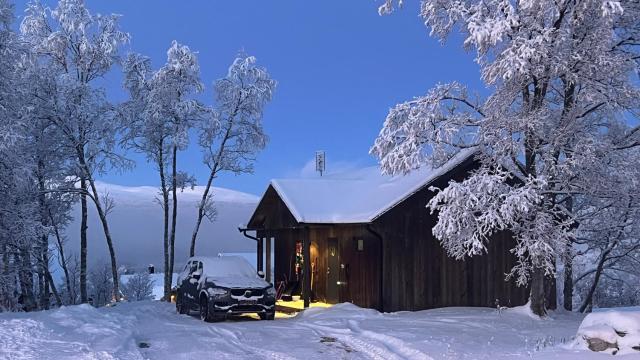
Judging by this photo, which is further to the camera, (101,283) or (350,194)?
(101,283)

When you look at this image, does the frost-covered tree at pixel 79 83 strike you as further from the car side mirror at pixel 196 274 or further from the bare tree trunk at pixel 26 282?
the car side mirror at pixel 196 274

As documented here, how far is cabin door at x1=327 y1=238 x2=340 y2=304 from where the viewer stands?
1931 centimetres

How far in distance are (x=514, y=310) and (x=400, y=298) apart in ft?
10.8

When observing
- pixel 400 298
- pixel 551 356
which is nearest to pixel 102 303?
pixel 400 298

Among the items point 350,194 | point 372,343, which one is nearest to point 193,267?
point 350,194

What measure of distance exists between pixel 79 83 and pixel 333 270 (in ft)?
44.8

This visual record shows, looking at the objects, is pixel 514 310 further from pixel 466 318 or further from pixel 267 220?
pixel 267 220

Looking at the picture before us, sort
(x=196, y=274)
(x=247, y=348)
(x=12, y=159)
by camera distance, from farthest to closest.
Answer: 1. (x=196, y=274)
2. (x=12, y=159)
3. (x=247, y=348)

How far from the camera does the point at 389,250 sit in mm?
17594

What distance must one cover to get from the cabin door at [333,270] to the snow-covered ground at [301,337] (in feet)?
9.35

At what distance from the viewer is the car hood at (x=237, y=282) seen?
15898mm

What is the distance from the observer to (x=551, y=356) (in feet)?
29.6

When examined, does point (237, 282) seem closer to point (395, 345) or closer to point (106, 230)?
point (395, 345)

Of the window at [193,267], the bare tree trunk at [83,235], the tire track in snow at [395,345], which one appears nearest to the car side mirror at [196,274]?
the window at [193,267]
